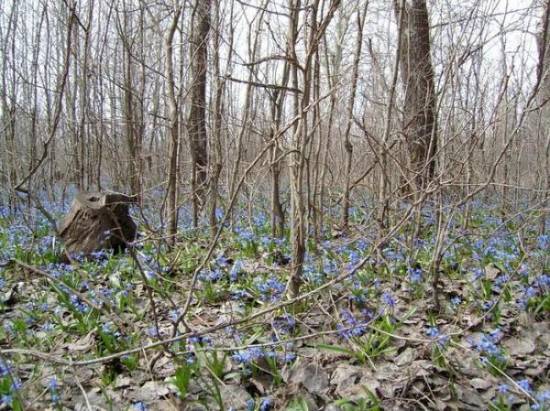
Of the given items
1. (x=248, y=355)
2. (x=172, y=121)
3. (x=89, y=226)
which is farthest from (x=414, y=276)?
(x=89, y=226)

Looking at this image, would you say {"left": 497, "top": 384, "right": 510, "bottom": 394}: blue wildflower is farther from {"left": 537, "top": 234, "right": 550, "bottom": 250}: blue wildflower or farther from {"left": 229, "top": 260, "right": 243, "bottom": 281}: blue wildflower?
{"left": 229, "top": 260, "right": 243, "bottom": 281}: blue wildflower

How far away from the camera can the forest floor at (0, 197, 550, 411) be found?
6.67ft

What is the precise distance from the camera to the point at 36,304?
10.1ft

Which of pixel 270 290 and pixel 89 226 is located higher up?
pixel 89 226

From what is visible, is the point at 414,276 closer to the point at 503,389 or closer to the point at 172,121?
the point at 503,389

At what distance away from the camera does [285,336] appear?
250cm

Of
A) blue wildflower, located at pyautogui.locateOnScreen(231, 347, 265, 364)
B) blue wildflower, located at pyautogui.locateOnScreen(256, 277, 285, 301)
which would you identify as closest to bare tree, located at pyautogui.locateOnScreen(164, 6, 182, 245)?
blue wildflower, located at pyautogui.locateOnScreen(256, 277, 285, 301)

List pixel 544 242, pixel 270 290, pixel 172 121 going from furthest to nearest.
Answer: pixel 172 121, pixel 544 242, pixel 270 290

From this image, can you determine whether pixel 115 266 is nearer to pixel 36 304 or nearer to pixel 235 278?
pixel 36 304

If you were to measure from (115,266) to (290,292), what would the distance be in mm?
1772

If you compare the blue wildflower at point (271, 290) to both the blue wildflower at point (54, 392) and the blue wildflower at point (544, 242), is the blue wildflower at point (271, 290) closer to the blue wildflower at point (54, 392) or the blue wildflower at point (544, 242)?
the blue wildflower at point (54, 392)

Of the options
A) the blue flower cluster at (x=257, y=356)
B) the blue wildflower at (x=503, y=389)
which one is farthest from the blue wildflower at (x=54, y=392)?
the blue wildflower at (x=503, y=389)

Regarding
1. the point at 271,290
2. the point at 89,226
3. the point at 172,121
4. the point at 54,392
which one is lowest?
the point at 54,392

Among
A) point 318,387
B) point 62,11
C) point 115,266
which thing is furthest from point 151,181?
point 318,387
